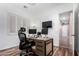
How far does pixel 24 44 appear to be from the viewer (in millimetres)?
1623

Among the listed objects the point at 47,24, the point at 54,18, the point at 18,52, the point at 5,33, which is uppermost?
the point at 54,18

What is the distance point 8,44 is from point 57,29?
106 cm

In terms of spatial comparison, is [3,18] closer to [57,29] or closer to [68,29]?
[57,29]

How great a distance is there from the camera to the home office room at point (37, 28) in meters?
1.46

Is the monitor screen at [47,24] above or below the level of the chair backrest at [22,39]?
above

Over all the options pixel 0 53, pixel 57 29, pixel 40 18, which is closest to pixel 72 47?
pixel 57 29

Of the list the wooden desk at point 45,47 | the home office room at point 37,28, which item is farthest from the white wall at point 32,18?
the wooden desk at point 45,47

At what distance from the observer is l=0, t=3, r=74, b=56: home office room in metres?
1.46

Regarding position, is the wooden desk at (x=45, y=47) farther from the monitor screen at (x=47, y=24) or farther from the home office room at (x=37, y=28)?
the monitor screen at (x=47, y=24)

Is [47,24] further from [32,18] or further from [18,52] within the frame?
[18,52]

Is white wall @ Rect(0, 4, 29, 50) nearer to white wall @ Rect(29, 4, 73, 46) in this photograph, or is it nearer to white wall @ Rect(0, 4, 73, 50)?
white wall @ Rect(0, 4, 73, 50)

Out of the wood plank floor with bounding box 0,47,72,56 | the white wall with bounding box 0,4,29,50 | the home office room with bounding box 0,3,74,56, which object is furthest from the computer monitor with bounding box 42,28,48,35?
the white wall with bounding box 0,4,29,50

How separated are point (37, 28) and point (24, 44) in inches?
18.7

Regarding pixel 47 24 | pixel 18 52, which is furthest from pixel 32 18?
pixel 18 52
